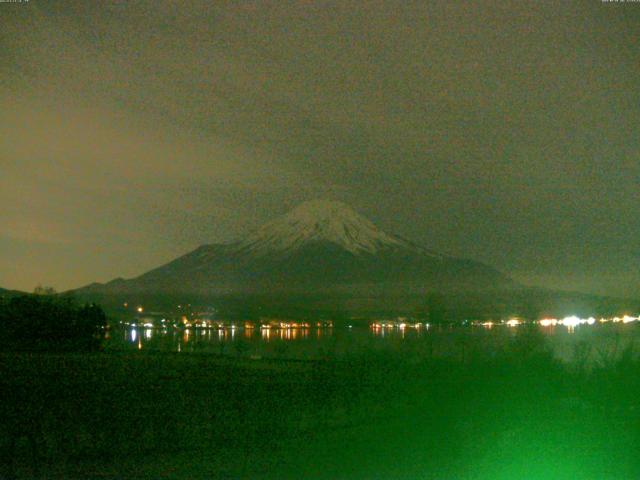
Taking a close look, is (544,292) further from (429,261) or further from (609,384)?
(609,384)

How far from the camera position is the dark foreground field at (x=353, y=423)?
12.2 meters

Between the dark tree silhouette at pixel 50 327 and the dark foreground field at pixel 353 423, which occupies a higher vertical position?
the dark tree silhouette at pixel 50 327

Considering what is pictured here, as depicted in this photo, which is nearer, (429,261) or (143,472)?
(143,472)

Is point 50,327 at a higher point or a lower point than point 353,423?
higher

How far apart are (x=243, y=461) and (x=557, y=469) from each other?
433 cm

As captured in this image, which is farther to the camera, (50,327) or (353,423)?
(50,327)

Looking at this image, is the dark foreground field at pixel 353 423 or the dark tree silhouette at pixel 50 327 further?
the dark tree silhouette at pixel 50 327

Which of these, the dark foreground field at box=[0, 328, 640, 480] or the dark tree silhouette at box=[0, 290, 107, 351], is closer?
the dark foreground field at box=[0, 328, 640, 480]

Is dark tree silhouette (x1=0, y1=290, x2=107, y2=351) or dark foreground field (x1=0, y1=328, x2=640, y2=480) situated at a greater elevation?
dark tree silhouette (x1=0, y1=290, x2=107, y2=351)

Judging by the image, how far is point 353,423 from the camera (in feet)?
54.6

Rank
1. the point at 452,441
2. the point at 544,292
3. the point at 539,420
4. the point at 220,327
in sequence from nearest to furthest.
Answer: the point at 452,441 → the point at 539,420 → the point at 220,327 → the point at 544,292

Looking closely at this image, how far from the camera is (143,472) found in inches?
459

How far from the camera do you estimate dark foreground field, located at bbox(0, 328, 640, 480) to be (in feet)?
40.1

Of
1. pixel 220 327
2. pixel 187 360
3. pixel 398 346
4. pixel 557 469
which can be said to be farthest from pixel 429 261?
pixel 557 469
